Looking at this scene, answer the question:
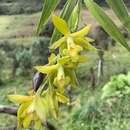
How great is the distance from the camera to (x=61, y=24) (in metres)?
0.40

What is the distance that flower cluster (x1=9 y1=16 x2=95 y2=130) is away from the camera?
390 mm

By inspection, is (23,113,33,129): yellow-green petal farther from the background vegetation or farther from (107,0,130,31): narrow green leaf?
the background vegetation

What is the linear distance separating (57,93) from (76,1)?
0.10 m

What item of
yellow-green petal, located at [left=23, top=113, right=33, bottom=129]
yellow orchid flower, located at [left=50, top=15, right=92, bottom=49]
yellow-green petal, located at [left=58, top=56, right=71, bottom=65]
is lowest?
yellow-green petal, located at [left=23, top=113, right=33, bottom=129]

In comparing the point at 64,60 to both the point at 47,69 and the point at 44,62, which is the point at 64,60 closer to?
the point at 47,69

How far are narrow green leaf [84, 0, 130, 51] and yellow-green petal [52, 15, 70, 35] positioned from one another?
0.04 meters

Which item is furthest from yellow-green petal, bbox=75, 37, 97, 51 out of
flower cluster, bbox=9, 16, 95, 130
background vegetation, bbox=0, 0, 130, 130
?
background vegetation, bbox=0, 0, 130, 130

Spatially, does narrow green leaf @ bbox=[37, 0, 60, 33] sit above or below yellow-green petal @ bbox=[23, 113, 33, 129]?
above

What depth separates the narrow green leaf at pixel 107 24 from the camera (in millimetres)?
434

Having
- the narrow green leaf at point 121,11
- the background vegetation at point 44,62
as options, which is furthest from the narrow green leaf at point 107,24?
the background vegetation at point 44,62

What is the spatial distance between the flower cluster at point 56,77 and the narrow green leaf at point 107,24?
0.03 meters

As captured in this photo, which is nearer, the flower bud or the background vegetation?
the flower bud

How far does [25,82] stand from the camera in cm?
466

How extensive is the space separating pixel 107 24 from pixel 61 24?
0.06m
